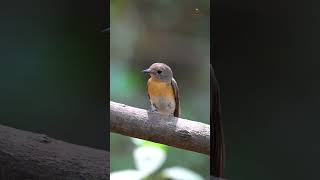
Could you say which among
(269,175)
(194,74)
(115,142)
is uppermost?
(194,74)

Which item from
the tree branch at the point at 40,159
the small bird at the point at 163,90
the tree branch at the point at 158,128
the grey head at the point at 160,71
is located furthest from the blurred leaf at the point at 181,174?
the tree branch at the point at 40,159

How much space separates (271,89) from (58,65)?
3.81ft

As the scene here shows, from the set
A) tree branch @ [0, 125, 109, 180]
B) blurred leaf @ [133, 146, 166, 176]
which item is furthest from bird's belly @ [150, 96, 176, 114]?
tree branch @ [0, 125, 109, 180]

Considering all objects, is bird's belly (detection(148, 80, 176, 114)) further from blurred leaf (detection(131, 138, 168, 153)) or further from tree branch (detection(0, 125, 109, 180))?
tree branch (detection(0, 125, 109, 180))

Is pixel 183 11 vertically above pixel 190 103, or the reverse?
pixel 183 11

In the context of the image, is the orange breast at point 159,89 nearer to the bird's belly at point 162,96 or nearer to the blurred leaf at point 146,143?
the bird's belly at point 162,96

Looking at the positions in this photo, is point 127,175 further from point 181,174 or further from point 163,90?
point 163,90

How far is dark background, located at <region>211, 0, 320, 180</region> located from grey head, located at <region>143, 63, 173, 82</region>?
1.06ft

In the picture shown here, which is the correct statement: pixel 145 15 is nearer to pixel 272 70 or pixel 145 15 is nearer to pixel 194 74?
pixel 194 74

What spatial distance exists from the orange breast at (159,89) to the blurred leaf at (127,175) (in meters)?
0.39

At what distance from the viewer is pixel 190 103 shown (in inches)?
84.8

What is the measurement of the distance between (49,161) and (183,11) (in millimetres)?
1099

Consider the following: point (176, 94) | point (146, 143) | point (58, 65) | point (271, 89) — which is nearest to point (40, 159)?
point (146, 143)

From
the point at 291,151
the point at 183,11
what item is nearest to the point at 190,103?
the point at 183,11
